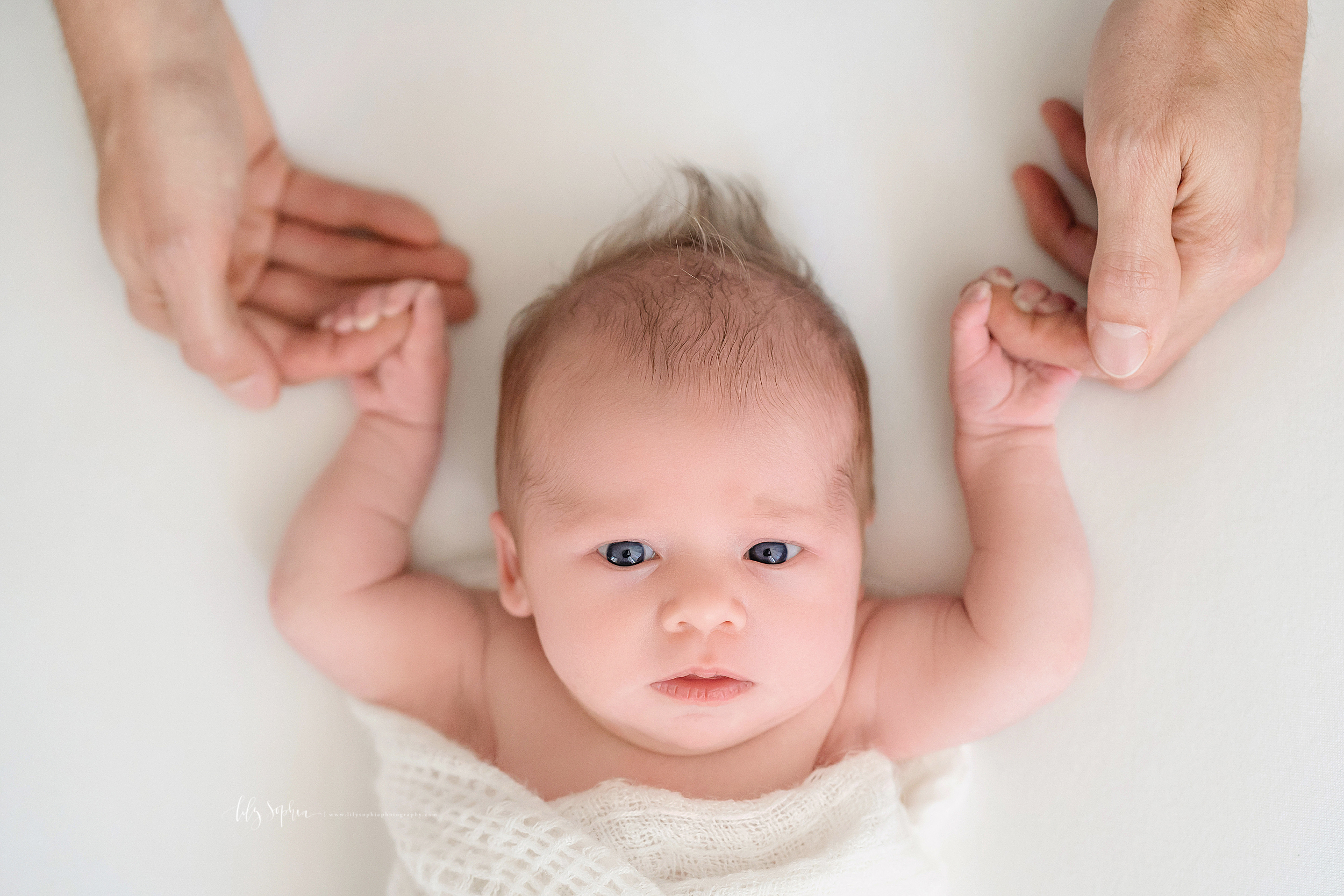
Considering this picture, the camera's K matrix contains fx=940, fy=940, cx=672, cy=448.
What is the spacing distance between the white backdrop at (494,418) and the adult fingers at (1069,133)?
3 centimetres

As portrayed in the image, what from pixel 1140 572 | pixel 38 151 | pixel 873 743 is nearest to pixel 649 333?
pixel 873 743

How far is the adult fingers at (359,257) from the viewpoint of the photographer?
1682mm

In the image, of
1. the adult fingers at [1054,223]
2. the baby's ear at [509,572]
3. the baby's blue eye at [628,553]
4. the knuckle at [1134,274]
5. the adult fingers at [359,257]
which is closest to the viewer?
the knuckle at [1134,274]

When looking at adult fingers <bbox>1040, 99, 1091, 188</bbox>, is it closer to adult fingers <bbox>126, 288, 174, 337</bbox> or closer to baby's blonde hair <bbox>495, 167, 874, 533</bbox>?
baby's blonde hair <bbox>495, 167, 874, 533</bbox>

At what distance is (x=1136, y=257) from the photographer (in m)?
1.16

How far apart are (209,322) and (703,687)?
0.94m

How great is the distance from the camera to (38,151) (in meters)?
1.74

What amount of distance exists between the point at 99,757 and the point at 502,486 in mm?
823

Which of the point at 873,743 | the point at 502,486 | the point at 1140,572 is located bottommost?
the point at 873,743

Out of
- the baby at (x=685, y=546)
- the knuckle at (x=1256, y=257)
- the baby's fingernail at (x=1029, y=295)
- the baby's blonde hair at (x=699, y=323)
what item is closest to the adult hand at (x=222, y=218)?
the baby at (x=685, y=546)

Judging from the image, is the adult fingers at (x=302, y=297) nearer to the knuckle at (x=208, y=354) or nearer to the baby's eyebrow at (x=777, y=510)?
the knuckle at (x=208, y=354)

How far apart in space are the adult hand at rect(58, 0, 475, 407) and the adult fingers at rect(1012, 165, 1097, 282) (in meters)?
0.97

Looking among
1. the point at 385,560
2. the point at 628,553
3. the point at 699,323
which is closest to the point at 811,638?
the point at 628,553

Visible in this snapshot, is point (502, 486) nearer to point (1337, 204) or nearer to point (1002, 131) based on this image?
point (1002, 131)
